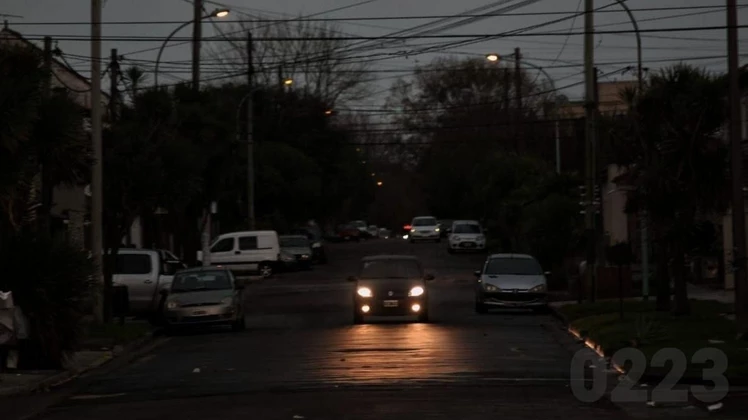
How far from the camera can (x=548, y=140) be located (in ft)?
283

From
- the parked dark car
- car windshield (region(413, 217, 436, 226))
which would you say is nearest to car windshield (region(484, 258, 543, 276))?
the parked dark car

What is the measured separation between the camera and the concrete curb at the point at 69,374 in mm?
19938

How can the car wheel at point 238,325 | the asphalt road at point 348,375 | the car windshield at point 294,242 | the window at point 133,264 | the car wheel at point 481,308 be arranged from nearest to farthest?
the asphalt road at point 348,375 < the car wheel at point 238,325 < the window at point 133,264 < the car wheel at point 481,308 < the car windshield at point 294,242

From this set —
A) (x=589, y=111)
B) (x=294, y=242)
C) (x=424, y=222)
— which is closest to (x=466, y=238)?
(x=294, y=242)

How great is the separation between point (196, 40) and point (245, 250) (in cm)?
1104

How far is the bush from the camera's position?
21953 mm

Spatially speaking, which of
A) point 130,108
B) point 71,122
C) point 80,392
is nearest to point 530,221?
point 130,108

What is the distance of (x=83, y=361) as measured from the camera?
24.9 metres

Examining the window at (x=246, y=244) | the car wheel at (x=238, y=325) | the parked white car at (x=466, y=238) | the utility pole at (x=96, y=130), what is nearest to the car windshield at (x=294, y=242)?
the window at (x=246, y=244)

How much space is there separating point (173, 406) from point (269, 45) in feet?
217

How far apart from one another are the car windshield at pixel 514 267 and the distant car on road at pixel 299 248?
26.5 m

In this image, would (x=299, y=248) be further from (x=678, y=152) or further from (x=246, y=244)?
(x=678, y=152)

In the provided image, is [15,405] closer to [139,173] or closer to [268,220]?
[139,173]

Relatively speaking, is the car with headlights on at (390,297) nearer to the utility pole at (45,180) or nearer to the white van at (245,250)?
the utility pole at (45,180)
